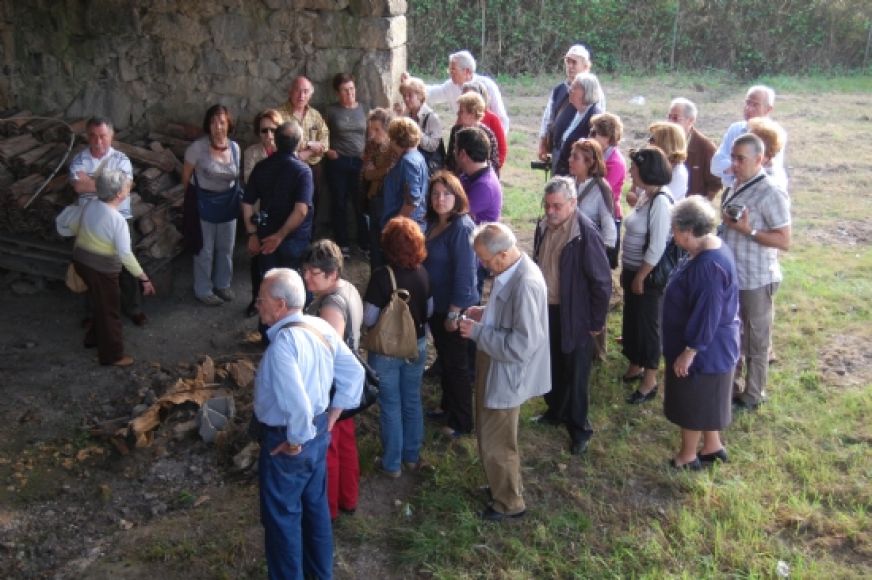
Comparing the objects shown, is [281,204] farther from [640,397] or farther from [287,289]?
[640,397]

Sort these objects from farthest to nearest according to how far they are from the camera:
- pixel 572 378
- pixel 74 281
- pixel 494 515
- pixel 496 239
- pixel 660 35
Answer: pixel 660 35 → pixel 74 281 → pixel 572 378 → pixel 494 515 → pixel 496 239

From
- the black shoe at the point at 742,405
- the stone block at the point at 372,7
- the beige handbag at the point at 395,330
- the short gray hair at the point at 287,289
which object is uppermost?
the stone block at the point at 372,7

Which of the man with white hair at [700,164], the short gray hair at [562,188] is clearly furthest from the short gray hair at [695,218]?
the man with white hair at [700,164]

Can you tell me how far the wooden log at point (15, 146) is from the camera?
8.20 metres

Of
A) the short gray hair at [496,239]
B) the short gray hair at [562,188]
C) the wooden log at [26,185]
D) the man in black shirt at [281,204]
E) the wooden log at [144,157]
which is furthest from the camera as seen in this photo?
the wooden log at [144,157]

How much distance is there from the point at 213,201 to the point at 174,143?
1345 mm

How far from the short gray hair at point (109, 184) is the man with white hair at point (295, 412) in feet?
9.41

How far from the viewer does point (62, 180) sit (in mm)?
8047

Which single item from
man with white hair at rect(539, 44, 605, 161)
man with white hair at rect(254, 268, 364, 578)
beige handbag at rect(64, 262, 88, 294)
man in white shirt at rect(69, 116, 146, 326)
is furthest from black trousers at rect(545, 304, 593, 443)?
man in white shirt at rect(69, 116, 146, 326)

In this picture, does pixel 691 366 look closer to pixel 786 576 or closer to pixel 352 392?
pixel 786 576

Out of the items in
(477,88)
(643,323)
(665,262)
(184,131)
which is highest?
(477,88)

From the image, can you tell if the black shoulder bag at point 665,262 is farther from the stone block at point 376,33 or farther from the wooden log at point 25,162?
the wooden log at point 25,162

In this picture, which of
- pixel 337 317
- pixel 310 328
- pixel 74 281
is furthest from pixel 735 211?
pixel 74 281

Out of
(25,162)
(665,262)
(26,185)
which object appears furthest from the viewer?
(25,162)
